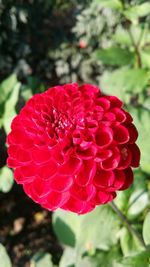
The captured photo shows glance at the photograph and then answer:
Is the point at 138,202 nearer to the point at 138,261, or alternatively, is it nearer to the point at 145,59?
the point at 138,261

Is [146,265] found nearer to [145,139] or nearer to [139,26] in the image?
[145,139]

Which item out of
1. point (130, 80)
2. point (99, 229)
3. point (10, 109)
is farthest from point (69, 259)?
point (130, 80)

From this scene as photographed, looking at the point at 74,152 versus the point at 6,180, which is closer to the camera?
the point at 74,152

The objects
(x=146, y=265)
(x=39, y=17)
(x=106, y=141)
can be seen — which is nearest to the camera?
(x=106, y=141)

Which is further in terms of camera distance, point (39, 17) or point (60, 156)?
point (39, 17)

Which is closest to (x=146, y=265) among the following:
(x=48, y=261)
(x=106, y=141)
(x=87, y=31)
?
(x=106, y=141)

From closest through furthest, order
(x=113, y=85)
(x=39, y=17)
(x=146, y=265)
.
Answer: (x=146, y=265) → (x=113, y=85) → (x=39, y=17)

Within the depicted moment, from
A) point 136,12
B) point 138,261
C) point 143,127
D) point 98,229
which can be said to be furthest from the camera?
point 136,12
